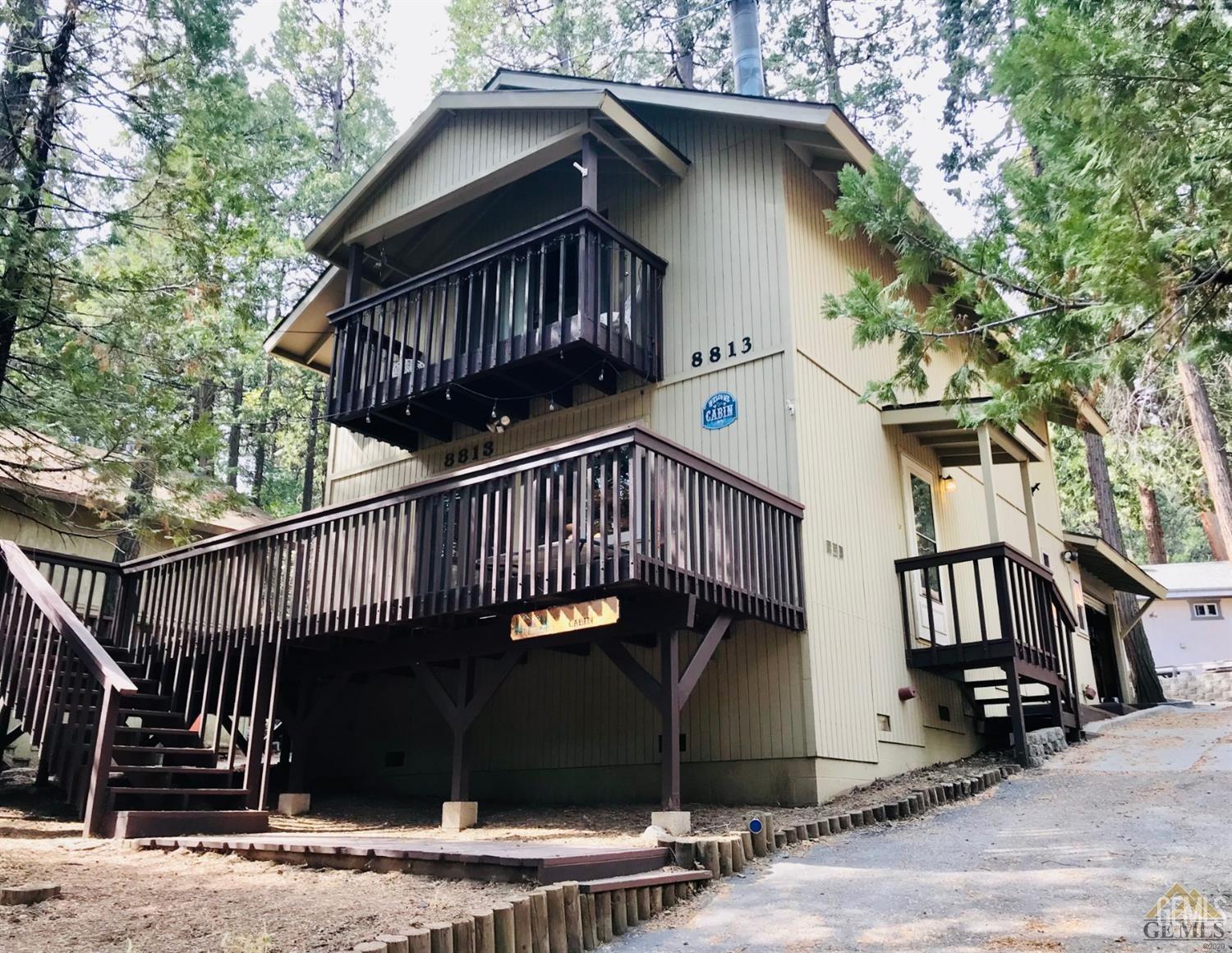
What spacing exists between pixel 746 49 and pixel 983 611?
33.1ft

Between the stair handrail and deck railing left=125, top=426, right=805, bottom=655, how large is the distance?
149 cm

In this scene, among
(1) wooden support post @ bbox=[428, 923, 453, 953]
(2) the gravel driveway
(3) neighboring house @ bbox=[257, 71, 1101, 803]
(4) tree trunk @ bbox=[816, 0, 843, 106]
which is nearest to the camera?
(1) wooden support post @ bbox=[428, 923, 453, 953]

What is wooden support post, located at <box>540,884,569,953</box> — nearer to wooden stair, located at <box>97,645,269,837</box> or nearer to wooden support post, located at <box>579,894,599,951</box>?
wooden support post, located at <box>579,894,599,951</box>

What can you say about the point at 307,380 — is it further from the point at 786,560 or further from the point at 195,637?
the point at 786,560

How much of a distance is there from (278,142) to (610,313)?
41.3 ft

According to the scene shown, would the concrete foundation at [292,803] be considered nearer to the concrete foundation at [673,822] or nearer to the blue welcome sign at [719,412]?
the concrete foundation at [673,822]

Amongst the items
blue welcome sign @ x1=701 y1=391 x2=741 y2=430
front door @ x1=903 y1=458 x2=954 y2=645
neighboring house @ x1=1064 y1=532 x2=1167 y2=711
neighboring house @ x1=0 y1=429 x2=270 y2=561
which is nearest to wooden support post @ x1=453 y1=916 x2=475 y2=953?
blue welcome sign @ x1=701 y1=391 x2=741 y2=430

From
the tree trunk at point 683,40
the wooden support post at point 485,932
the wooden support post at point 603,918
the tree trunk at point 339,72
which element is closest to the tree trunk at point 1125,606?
the tree trunk at point 683,40

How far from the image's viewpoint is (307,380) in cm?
2541

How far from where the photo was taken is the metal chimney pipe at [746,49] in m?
15.4

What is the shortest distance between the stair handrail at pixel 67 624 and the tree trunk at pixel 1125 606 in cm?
1690

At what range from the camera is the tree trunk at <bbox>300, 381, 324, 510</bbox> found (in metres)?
23.4

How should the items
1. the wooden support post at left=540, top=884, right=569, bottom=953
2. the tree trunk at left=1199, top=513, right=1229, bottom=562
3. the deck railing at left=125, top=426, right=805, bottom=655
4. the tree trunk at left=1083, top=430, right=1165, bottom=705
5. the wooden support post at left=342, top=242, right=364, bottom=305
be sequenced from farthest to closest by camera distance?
the tree trunk at left=1199, top=513, right=1229, bottom=562 → the tree trunk at left=1083, top=430, right=1165, bottom=705 → the wooden support post at left=342, top=242, right=364, bottom=305 → the deck railing at left=125, top=426, right=805, bottom=655 → the wooden support post at left=540, top=884, right=569, bottom=953

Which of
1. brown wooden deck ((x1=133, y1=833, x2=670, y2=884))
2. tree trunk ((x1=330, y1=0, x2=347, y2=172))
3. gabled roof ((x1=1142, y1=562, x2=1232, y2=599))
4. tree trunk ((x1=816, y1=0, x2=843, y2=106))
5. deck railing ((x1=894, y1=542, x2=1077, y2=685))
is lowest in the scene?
brown wooden deck ((x1=133, y1=833, x2=670, y2=884))
